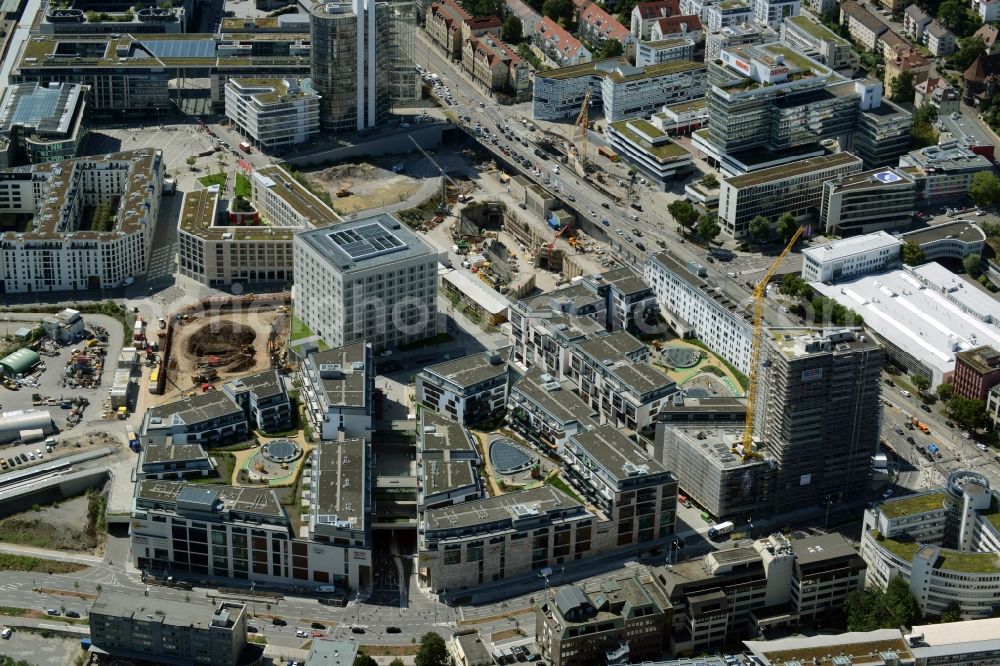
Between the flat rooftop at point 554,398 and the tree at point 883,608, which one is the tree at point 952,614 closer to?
the tree at point 883,608

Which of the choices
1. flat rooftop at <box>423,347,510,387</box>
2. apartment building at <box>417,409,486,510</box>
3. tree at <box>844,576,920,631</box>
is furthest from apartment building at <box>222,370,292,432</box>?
tree at <box>844,576,920,631</box>

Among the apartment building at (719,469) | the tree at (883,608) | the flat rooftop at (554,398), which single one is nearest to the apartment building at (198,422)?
the flat rooftop at (554,398)

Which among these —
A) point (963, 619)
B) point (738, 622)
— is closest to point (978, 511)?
point (963, 619)

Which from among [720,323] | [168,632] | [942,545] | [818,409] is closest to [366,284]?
[720,323]

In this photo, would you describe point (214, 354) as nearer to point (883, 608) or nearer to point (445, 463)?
point (445, 463)

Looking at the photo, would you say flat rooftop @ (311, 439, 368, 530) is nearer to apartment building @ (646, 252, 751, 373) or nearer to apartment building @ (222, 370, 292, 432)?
apartment building @ (222, 370, 292, 432)
